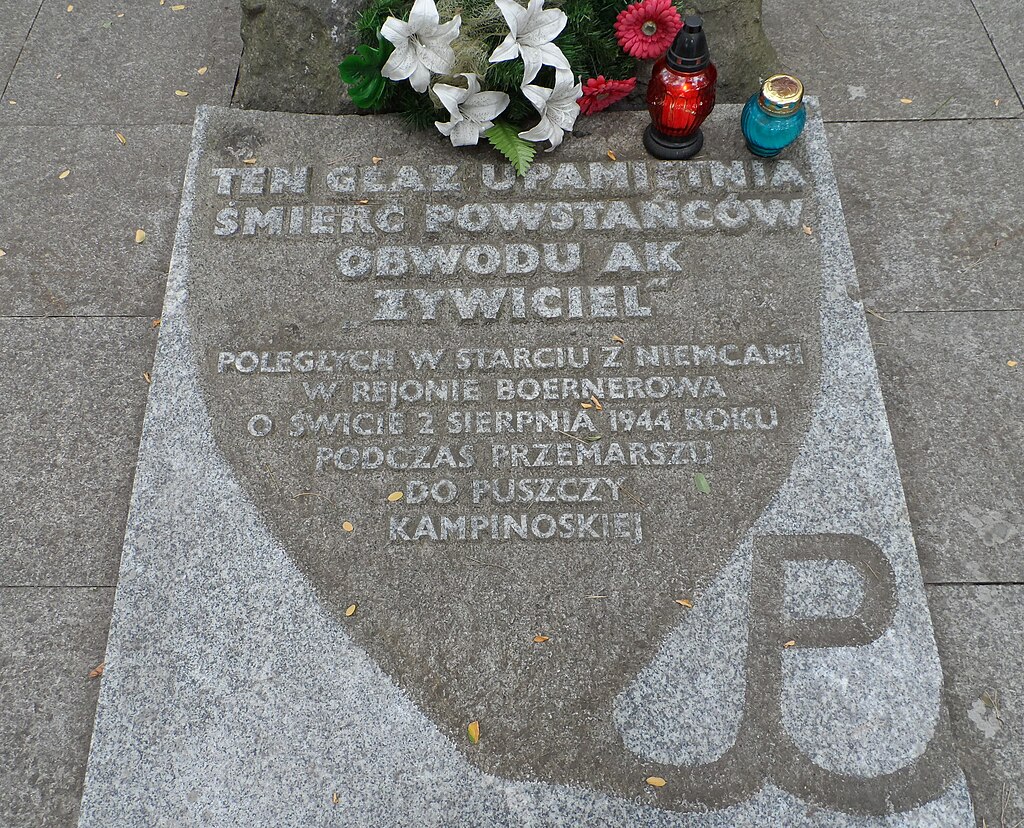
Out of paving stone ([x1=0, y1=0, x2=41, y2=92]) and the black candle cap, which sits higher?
the black candle cap

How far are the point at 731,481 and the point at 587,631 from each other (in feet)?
2.33

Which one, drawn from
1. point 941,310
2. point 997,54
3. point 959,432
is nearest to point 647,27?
point 941,310

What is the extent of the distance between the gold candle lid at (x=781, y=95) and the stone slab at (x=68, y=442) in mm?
2705

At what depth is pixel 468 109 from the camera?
3.18m

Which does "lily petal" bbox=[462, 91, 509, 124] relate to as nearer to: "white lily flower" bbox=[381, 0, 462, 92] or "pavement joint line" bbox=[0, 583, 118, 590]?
"white lily flower" bbox=[381, 0, 462, 92]

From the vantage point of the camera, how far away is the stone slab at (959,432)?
286cm

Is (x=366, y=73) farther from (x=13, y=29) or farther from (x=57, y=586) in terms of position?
(x=13, y=29)

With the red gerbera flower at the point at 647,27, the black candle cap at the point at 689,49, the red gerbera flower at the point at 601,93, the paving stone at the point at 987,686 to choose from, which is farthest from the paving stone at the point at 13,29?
the paving stone at the point at 987,686

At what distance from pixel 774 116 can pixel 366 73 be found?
168 centimetres

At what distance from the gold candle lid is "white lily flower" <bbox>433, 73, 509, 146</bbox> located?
1.03 metres

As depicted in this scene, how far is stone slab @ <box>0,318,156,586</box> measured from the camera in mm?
2883

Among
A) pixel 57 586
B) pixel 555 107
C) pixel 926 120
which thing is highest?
pixel 555 107

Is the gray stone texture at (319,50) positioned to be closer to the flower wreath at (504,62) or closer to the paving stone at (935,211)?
the flower wreath at (504,62)

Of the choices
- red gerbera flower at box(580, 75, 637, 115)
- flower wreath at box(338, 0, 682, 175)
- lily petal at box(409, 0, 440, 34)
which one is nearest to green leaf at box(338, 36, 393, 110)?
flower wreath at box(338, 0, 682, 175)
